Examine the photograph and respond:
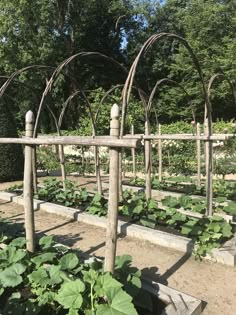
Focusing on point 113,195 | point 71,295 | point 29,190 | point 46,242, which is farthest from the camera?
point 29,190

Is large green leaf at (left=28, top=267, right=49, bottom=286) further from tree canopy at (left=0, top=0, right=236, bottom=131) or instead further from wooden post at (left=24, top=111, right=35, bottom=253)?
tree canopy at (left=0, top=0, right=236, bottom=131)

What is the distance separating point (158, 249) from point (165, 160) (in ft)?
28.9

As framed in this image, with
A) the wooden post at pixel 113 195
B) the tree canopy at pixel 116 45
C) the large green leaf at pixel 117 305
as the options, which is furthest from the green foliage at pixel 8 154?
the tree canopy at pixel 116 45

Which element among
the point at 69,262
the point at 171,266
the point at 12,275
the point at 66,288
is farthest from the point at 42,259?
the point at 171,266

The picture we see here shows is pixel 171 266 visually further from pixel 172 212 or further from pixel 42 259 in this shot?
pixel 42 259

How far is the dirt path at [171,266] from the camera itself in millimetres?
3639

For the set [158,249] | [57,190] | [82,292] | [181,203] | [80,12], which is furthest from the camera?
[80,12]

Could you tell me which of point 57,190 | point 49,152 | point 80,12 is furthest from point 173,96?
point 57,190

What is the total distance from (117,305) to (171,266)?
1862 mm

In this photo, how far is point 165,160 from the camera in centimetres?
1350

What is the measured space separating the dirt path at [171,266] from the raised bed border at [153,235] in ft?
0.28

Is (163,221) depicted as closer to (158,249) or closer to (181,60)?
(158,249)

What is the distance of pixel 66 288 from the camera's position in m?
2.77

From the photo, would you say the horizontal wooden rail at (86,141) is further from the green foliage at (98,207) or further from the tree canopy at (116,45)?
the tree canopy at (116,45)
